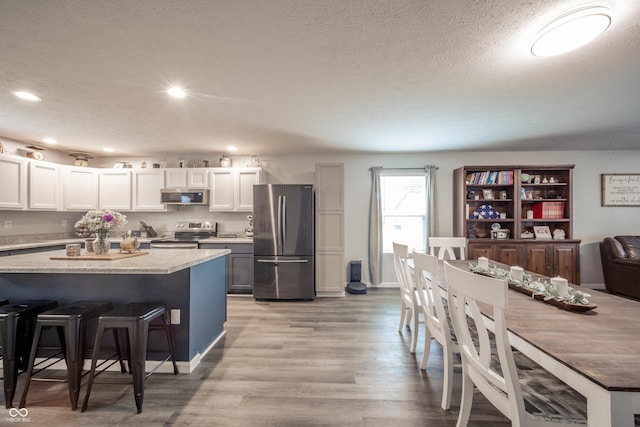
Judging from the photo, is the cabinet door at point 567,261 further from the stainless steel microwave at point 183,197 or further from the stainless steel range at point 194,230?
the stainless steel microwave at point 183,197

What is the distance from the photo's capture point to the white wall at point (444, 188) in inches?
180

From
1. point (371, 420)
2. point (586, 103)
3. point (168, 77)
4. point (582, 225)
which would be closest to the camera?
point (371, 420)

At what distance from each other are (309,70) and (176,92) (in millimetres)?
1286

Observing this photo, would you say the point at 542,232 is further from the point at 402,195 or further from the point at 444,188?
the point at 402,195

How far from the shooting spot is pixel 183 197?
4582 mm

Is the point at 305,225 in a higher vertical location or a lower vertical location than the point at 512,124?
lower

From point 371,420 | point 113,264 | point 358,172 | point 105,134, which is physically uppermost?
point 105,134

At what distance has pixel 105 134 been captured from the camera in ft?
12.0

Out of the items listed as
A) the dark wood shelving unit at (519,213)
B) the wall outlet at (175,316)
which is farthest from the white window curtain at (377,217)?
the wall outlet at (175,316)

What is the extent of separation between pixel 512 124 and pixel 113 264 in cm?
447

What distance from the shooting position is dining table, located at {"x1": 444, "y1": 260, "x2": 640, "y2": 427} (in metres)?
0.85

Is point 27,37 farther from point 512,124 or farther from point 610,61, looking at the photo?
point 512,124

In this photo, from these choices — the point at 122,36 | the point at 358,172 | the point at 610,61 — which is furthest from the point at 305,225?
the point at 610,61

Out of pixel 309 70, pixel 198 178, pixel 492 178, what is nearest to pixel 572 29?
pixel 309 70
